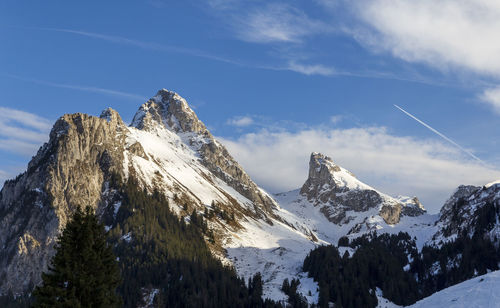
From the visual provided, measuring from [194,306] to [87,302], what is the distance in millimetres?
141685

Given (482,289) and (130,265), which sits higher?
(130,265)

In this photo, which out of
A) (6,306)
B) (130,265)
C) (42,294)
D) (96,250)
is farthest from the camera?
(130,265)

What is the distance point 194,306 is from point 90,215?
14145 cm

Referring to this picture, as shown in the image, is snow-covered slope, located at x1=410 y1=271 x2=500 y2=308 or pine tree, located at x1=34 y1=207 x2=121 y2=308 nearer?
snow-covered slope, located at x1=410 y1=271 x2=500 y2=308

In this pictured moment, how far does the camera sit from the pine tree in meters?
36.5

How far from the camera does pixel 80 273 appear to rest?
1473 inches

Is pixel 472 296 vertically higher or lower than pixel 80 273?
lower

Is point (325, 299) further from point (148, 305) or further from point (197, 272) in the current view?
point (148, 305)

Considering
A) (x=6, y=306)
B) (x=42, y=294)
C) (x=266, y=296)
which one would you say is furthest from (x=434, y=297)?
(x=6, y=306)

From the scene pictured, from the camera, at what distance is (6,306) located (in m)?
183

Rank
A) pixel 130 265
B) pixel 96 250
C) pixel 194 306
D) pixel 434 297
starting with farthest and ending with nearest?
pixel 130 265 → pixel 194 306 → pixel 434 297 → pixel 96 250

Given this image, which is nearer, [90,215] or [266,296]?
[90,215]

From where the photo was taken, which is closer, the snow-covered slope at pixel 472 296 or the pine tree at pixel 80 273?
the snow-covered slope at pixel 472 296

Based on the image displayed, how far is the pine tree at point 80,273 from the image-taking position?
1437 inches
